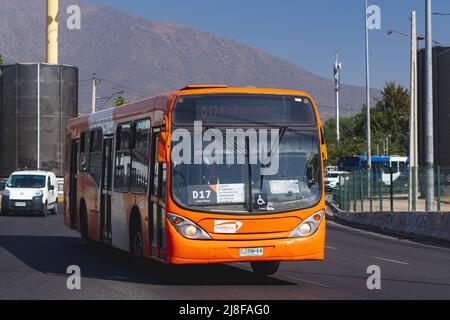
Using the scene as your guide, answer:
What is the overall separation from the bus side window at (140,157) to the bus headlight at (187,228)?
1646 millimetres

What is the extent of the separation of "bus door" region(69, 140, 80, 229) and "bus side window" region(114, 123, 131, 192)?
435 cm

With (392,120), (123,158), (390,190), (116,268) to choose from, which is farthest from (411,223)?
(392,120)

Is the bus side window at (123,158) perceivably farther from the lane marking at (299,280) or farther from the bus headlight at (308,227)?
the bus headlight at (308,227)

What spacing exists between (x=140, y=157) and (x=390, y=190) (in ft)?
66.8

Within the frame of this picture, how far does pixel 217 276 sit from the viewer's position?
15156 mm

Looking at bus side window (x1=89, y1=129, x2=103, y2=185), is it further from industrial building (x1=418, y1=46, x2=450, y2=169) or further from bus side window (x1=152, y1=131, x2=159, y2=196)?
industrial building (x1=418, y1=46, x2=450, y2=169)

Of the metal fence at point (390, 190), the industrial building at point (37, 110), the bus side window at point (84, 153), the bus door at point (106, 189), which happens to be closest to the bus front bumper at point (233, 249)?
the bus door at point (106, 189)

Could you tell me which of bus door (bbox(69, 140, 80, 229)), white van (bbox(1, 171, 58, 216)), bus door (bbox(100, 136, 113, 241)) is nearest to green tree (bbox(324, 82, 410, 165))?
white van (bbox(1, 171, 58, 216))

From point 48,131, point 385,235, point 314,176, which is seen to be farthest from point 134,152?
point 48,131

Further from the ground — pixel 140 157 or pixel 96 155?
pixel 96 155

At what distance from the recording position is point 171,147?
13.8 meters

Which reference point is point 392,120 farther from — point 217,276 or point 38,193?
point 217,276
